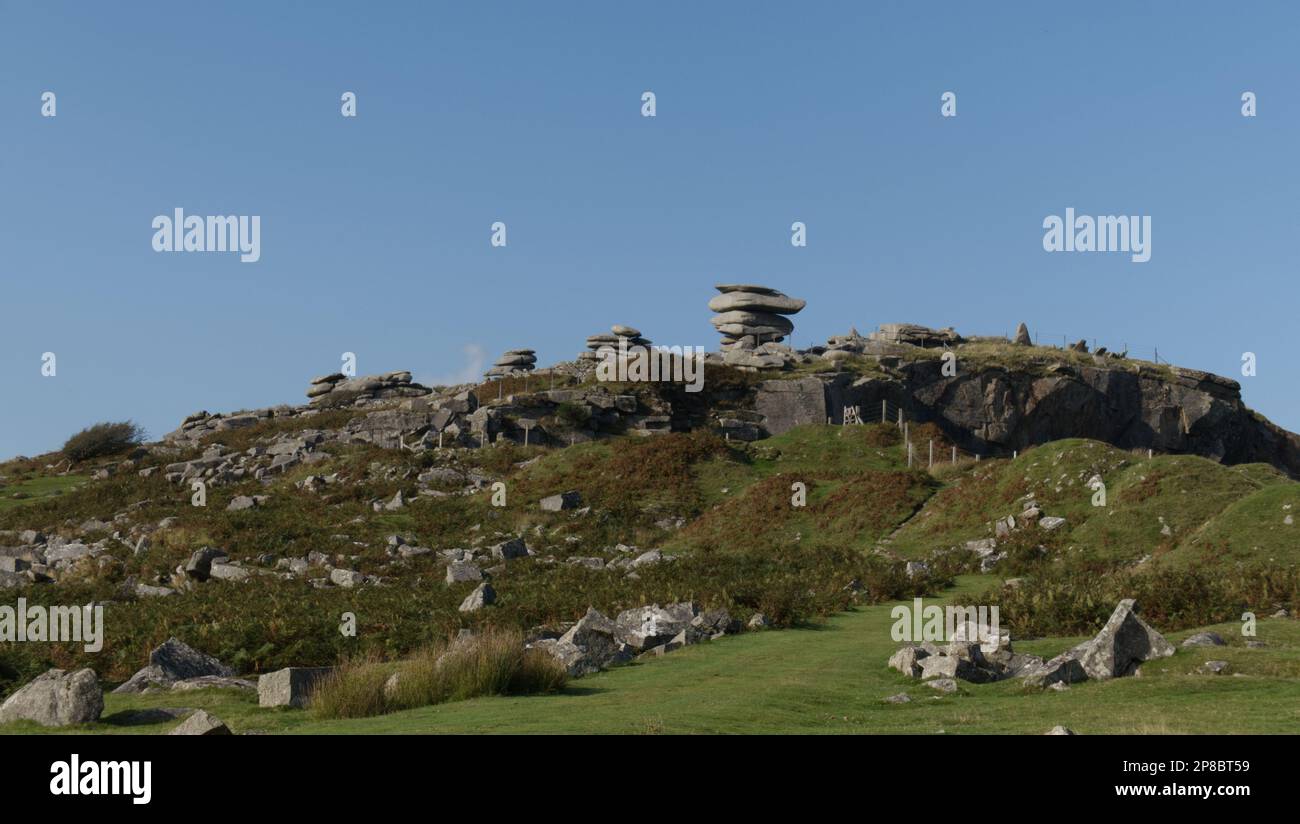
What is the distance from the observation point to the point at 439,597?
29609 millimetres

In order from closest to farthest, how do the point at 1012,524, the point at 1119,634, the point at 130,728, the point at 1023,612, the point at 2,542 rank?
the point at 130,728 → the point at 1119,634 → the point at 1023,612 → the point at 1012,524 → the point at 2,542

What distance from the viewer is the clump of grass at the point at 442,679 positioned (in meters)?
15.9

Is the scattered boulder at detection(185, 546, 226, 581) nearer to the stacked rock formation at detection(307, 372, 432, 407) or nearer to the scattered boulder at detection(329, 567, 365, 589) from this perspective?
the scattered boulder at detection(329, 567, 365, 589)

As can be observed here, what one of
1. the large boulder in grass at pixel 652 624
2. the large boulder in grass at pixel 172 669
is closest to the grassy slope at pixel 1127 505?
the large boulder in grass at pixel 652 624

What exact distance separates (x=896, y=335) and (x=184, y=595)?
70.4m

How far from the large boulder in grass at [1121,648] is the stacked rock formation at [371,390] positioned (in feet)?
246

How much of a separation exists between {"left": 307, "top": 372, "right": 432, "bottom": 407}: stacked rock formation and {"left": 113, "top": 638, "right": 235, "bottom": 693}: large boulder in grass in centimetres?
6950

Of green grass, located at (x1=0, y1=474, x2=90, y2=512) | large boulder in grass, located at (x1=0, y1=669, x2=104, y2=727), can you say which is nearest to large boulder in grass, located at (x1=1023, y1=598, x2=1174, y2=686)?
large boulder in grass, located at (x1=0, y1=669, x2=104, y2=727)

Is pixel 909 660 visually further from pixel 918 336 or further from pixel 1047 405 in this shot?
pixel 918 336

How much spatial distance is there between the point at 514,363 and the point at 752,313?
757 inches

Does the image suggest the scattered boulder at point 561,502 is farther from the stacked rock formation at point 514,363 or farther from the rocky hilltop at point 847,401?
the stacked rock formation at point 514,363
